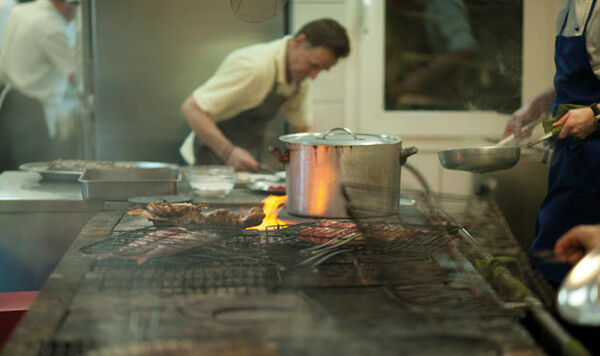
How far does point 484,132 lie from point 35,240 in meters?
2.60

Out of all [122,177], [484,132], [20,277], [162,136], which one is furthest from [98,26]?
[484,132]

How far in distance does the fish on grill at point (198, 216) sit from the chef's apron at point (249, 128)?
1783mm

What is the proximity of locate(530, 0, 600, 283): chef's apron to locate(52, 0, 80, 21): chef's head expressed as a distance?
2588 mm

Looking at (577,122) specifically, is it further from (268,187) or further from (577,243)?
(268,187)

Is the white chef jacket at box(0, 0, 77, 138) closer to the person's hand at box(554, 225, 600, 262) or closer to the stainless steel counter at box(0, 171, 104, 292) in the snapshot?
the stainless steel counter at box(0, 171, 104, 292)

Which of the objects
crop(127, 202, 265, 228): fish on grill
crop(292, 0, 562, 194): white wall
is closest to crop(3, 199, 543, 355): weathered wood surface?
crop(127, 202, 265, 228): fish on grill

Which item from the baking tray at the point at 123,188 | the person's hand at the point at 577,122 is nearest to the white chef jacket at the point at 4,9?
the baking tray at the point at 123,188

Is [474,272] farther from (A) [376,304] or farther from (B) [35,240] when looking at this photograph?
(B) [35,240]

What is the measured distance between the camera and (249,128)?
3.58 meters

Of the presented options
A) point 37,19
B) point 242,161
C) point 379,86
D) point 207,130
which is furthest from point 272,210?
point 37,19

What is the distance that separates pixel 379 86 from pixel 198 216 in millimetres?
2256

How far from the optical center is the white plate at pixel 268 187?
2186 millimetres

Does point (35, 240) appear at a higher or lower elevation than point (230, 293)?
lower

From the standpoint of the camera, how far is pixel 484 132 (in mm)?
3727
